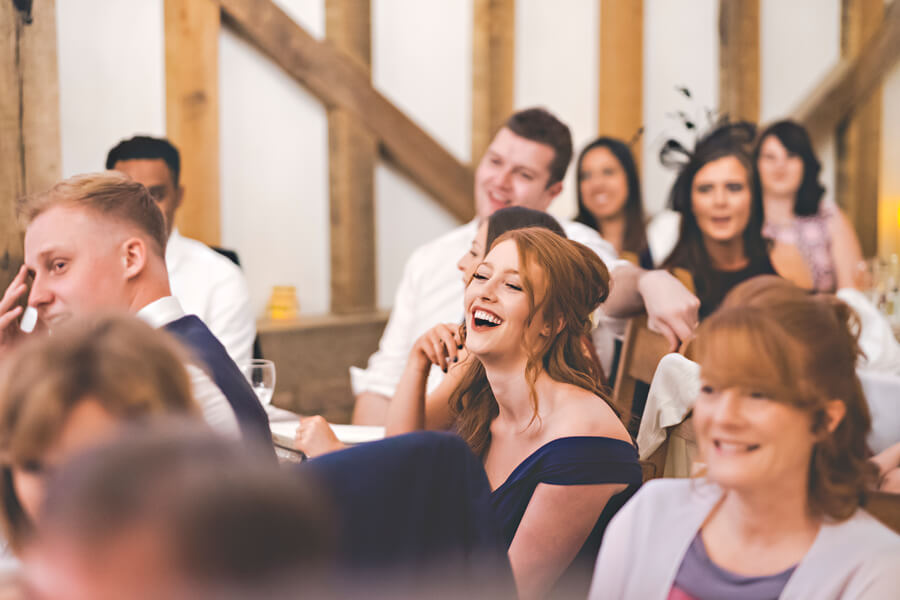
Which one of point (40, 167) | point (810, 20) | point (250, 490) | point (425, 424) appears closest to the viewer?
point (250, 490)

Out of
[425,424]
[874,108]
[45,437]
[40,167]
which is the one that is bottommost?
[425,424]

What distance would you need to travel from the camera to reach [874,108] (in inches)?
221

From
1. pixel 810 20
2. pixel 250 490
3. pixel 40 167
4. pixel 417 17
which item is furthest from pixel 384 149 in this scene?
pixel 250 490

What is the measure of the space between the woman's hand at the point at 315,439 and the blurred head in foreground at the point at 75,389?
4.12 ft

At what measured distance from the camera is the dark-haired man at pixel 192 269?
9.86ft

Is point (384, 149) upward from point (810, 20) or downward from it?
downward

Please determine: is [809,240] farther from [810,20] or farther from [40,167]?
[40,167]

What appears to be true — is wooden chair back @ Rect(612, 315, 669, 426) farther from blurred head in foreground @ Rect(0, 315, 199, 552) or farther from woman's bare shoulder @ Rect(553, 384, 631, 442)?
blurred head in foreground @ Rect(0, 315, 199, 552)

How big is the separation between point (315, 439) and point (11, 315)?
2.29 ft

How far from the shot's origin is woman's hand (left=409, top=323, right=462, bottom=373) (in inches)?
82.8

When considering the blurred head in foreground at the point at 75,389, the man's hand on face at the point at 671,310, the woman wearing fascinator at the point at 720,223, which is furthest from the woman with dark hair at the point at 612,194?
Result: the blurred head in foreground at the point at 75,389

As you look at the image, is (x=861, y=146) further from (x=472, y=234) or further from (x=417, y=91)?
(x=472, y=234)

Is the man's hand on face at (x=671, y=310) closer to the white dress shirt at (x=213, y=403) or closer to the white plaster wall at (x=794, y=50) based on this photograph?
the white dress shirt at (x=213, y=403)

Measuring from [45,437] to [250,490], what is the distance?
0.29 metres
